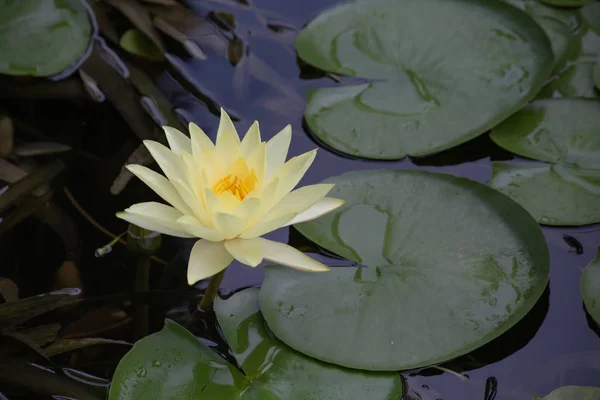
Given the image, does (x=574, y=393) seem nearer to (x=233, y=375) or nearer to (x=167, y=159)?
(x=233, y=375)

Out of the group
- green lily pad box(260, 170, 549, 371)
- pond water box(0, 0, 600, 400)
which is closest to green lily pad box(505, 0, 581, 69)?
pond water box(0, 0, 600, 400)

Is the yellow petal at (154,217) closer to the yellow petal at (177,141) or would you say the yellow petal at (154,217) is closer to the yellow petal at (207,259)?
the yellow petal at (207,259)

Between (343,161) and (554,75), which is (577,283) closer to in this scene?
(343,161)

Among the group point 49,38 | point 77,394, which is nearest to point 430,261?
point 77,394

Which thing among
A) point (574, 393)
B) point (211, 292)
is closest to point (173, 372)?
point (211, 292)

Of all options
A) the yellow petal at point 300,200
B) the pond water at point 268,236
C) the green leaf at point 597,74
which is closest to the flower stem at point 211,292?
the pond water at point 268,236

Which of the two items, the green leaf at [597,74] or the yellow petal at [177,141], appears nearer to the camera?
the yellow petal at [177,141]
